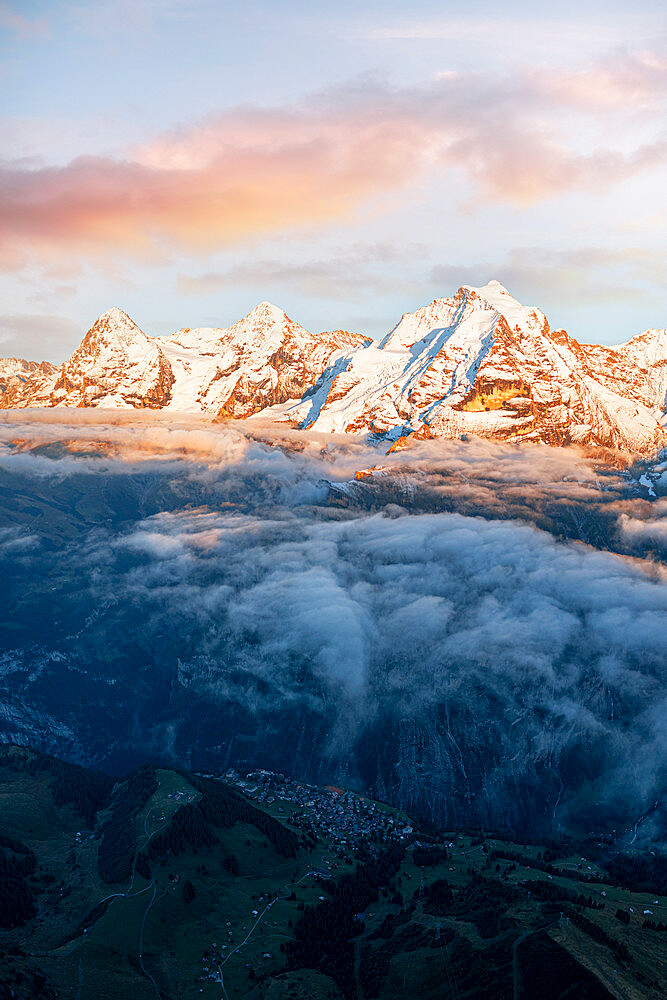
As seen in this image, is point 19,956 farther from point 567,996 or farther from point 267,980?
point 567,996

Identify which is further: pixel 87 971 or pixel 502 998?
pixel 87 971

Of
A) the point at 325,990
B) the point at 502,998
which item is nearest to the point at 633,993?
the point at 502,998

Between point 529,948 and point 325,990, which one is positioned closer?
point 529,948

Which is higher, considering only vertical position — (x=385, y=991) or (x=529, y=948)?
(x=529, y=948)

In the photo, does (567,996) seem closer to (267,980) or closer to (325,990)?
(325,990)

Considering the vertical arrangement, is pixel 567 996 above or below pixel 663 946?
above

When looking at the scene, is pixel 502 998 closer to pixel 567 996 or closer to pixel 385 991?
pixel 567 996

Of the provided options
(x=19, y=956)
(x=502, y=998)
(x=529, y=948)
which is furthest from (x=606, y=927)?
(x=19, y=956)

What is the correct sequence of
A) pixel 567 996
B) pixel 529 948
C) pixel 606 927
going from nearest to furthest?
pixel 567 996 → pixel 529 948 → pixel 606 927

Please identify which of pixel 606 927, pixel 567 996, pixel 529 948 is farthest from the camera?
pixel 606 927
